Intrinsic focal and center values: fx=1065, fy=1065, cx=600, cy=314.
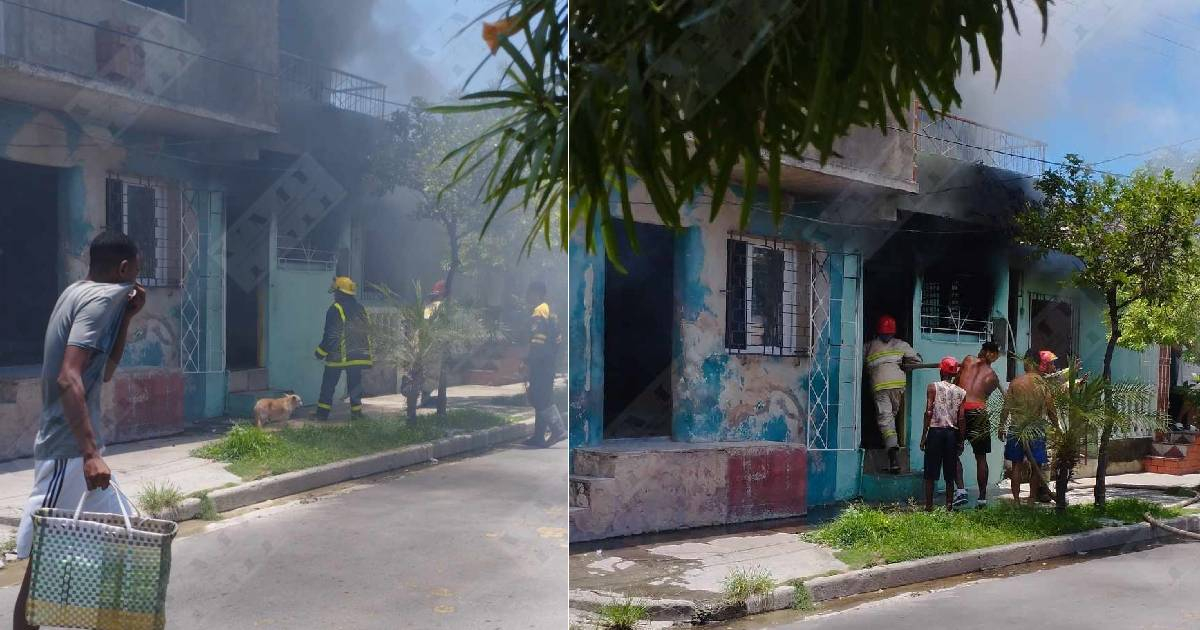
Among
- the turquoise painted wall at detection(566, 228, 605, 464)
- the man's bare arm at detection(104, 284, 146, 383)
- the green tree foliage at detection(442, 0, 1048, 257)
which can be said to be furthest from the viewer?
the turquoise painted wall at detection(566, 228, 605, 464)

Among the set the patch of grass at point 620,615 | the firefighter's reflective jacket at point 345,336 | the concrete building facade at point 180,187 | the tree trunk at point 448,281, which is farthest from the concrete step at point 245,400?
the patch of grass at point 620,615

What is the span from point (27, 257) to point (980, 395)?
1917 mm

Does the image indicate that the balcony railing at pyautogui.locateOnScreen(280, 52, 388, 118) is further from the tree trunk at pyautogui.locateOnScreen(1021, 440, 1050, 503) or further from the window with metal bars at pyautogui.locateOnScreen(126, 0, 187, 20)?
the tree trunk at pyautogui.locateOnScreen(1021, 440, 1050, 503)

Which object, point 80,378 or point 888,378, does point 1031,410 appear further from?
point 80,378

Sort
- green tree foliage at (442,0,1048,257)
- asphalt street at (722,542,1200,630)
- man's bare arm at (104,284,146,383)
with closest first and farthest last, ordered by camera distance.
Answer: green tree foliage at (442,0,1048,257)
asphalt street at (722,542,1200,630)
man's bare arm at (104,284,146,383)

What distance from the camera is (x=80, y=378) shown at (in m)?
2.00

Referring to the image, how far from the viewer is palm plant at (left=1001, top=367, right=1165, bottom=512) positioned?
6.82 ft

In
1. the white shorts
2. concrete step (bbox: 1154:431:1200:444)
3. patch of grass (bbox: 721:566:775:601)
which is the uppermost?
concrete step (bbox: 1154:431:1200:444)

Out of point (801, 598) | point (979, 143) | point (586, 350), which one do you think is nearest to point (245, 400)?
point (586, 350)

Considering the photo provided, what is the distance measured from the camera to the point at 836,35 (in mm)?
1779

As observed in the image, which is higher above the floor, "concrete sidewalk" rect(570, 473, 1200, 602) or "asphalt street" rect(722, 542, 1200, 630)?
"asphalt street" rect(722, 542, 1200, 630)

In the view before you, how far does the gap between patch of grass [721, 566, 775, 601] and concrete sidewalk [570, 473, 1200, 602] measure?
1 centimetres

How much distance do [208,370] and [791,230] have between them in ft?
4.44

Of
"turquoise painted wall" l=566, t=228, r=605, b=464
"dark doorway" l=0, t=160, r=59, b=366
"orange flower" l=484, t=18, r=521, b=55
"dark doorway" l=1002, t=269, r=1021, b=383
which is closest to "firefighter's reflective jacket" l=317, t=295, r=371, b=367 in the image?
"dark doorway" l=0, t=160, r=59, b=366
